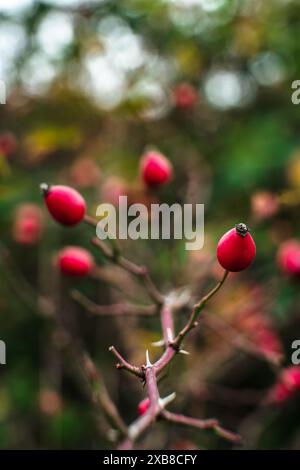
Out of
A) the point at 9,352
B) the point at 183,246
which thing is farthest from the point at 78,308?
the point at 183,246

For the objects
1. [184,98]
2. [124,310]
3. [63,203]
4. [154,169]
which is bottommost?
[124,310]

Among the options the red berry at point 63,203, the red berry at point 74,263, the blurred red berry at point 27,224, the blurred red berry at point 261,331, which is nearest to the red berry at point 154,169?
the red berry at point 74,263

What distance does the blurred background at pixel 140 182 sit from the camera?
214 centimetres

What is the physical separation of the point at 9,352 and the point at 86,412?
1.94 ft

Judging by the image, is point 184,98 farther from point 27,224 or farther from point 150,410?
point 150,410

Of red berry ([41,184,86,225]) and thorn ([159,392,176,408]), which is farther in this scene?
red berry ([41,184,86,225])

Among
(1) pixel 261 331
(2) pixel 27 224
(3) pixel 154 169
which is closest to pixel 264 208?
(3) pixel 154 169

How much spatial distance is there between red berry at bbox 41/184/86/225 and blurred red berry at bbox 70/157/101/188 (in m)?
1.45

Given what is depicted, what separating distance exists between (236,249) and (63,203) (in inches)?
17.0

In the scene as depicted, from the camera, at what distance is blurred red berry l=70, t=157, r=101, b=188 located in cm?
259

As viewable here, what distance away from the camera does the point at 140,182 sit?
6.64 feet

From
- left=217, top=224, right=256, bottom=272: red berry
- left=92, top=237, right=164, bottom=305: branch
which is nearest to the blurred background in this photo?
left=92, top=237, right=164, bottom=305: branch

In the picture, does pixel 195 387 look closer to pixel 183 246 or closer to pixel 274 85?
pixel 183 246

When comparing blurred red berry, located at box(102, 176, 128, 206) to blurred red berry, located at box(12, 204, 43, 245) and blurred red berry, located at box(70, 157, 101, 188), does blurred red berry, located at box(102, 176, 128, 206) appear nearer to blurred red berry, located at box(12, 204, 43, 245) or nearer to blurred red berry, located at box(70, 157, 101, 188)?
blurred red berry, located at box(70, 157, 101, 188)
